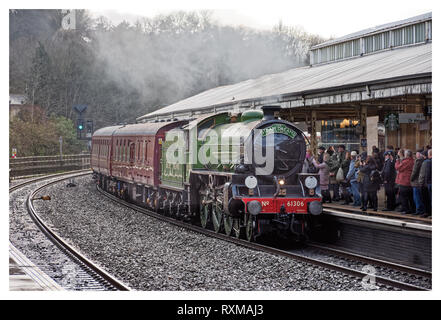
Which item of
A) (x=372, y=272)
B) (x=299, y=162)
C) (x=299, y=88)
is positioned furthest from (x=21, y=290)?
(x=299, y=88)

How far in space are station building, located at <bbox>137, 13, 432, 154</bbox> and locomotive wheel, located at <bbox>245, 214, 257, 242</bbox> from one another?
3.70m

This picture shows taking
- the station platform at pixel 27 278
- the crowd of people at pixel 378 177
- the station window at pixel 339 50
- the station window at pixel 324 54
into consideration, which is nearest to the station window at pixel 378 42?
the station window at pixel 339 50

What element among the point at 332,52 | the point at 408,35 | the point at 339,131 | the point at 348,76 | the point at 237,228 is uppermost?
the point at 332,52

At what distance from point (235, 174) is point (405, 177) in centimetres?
336

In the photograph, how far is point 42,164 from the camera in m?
26.8

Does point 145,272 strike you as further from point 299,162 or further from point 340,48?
point 340,48

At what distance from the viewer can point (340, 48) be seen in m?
23.1

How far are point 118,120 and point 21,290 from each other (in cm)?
2207

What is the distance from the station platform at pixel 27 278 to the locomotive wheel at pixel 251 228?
4439 millimetres

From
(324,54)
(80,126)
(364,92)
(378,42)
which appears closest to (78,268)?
(364,92)

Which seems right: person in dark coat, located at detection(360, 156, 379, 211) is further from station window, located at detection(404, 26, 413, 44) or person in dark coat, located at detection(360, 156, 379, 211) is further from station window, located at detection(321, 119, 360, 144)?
station window, located at detection(321, 119, 360, 144)

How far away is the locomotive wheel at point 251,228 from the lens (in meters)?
12.0

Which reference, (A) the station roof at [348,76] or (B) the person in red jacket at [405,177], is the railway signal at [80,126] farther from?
(B) the person in red jacket at [405,177]

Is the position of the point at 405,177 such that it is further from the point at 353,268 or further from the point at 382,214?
the point at 353,268
